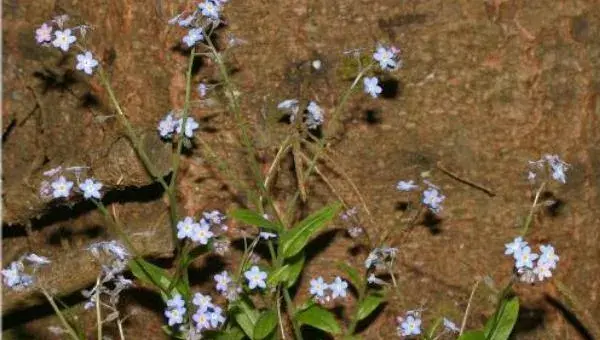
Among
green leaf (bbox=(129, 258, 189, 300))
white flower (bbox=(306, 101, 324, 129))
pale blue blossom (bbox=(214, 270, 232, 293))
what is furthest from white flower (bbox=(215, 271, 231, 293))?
white flower (bbox=(306, 101, 324, 129))

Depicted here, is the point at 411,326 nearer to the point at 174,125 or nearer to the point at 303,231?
the point at 303,231

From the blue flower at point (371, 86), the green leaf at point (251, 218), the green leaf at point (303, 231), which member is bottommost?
the green leaf at point (303, 231)

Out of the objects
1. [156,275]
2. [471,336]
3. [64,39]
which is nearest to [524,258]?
[471,336]

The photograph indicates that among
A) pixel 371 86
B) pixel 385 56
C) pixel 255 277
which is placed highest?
pixel 385 56

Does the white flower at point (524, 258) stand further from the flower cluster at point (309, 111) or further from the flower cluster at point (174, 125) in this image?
the flower cluster at point (174, 125)

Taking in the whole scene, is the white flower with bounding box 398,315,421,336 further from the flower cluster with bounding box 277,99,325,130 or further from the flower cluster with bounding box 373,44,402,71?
the flower cluster with bounding box 373,44,402,71

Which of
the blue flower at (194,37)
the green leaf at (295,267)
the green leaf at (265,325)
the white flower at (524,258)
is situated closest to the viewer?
the white flower at (524,258)

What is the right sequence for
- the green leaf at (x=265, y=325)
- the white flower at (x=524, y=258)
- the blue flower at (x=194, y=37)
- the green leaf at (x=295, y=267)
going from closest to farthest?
the white flower at (x=524, y=258) → the blue flower at (x=194, y=37) → the green leaf at (x=265, y=325) → the green leaf at (x=295, y=267)

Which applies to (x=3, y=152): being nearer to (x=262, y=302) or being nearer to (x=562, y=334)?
(x=262, y=302)

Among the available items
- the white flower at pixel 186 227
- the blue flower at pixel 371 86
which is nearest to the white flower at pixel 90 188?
the white flower at pixel 186 227
